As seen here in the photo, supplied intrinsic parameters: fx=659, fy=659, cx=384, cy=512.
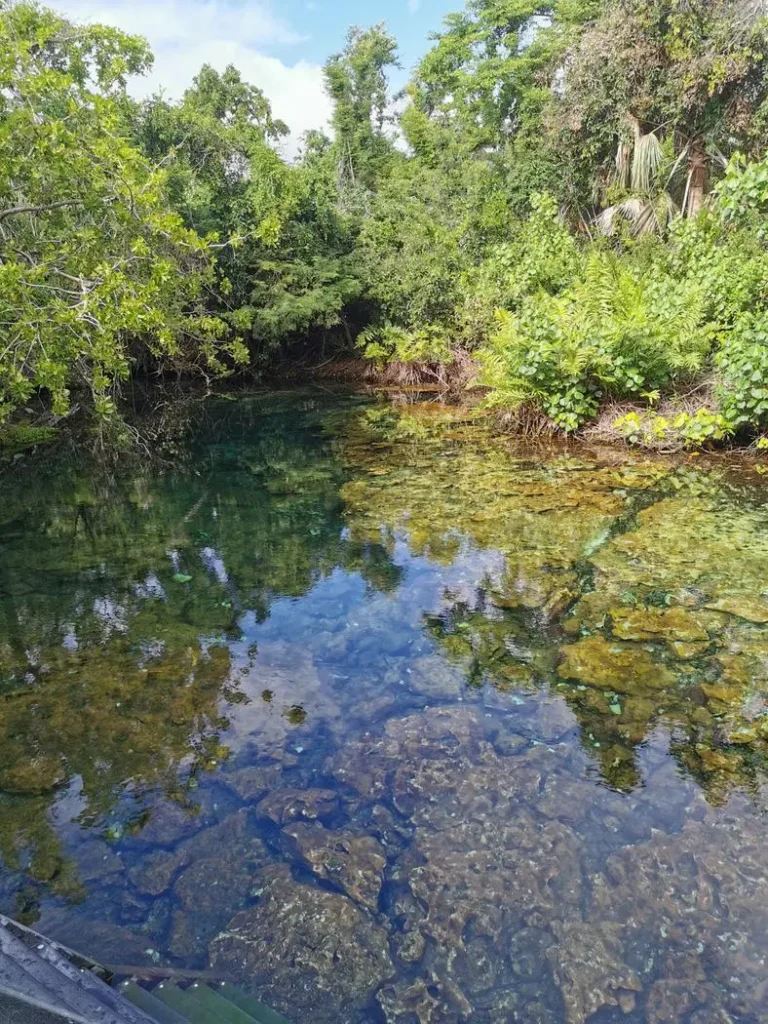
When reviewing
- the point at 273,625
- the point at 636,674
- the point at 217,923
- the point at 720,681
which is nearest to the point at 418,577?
the point at 273,625

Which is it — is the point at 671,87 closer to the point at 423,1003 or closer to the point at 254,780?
the point at 254,780

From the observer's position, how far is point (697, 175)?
1549 cm

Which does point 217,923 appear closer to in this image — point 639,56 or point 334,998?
point 334,998

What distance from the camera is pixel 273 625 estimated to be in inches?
237

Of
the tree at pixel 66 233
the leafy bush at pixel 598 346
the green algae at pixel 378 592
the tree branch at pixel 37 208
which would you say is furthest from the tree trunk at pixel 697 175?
the tree branch at pixel 37 208

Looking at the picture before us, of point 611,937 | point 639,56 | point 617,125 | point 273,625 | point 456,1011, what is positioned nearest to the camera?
point 456,1011

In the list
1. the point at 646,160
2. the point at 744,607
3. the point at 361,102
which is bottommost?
the point at 744,607

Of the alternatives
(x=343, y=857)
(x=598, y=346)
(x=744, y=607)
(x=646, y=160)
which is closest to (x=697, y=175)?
(x=646, y=160)

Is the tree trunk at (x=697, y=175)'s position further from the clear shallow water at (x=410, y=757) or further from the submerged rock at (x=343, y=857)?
the submerged rock at (x=343, y=857)

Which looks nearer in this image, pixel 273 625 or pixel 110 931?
pixel 110 931

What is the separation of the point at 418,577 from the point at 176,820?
356cm

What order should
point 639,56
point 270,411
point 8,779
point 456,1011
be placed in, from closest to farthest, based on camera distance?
1. point 456,1011
2. point 8,779
3. point 639,56
4. point 270,411

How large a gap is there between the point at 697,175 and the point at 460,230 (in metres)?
5.75

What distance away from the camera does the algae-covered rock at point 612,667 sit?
4.77 meters
